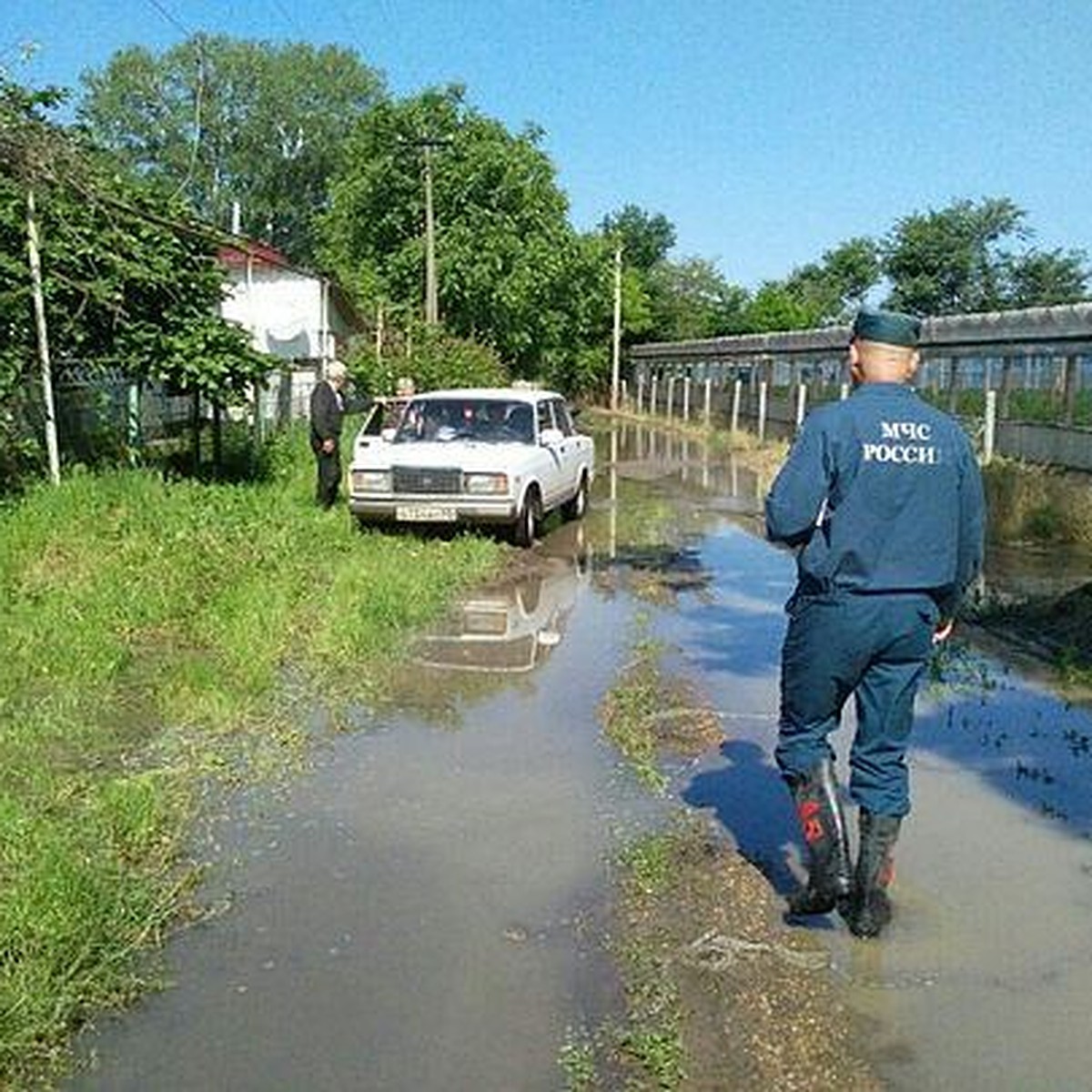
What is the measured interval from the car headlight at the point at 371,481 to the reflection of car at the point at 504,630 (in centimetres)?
211

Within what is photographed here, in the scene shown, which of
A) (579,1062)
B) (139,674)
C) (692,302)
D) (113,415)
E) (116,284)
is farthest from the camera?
(692,302)

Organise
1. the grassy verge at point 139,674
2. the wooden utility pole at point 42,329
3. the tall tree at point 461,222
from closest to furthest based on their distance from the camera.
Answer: the grassy verge at point 139,674
the wooden utility pole at point 42,329
the tall tree at point 461,222

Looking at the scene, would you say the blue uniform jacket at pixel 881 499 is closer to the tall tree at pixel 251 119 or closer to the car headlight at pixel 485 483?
the car headlight at pixel 485 483

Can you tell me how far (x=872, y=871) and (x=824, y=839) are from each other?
184 mm

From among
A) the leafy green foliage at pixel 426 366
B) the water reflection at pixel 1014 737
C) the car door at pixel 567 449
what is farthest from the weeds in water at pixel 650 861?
the leafy green foliage at pixel 426 366

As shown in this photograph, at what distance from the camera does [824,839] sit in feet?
14.0

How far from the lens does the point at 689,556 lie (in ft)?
45.2

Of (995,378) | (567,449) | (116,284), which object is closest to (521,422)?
(567,449)

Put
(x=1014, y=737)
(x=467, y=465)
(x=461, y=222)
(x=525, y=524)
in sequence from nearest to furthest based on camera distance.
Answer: (x=1014, y=737)
(x=467, y=465)
(x=525, y=524)
(x=461, y=222)

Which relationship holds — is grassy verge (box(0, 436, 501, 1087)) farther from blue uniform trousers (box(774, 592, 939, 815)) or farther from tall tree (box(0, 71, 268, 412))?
blue uniform trousers (box(774, 592, 939, 815))

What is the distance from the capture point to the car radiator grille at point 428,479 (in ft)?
42.5

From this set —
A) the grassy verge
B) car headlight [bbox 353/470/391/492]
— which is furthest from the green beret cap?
car headlight [bbox 353/470/391/492]

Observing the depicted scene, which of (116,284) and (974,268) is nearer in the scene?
(116,284)

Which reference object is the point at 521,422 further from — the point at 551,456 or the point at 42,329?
the point at 42,329
